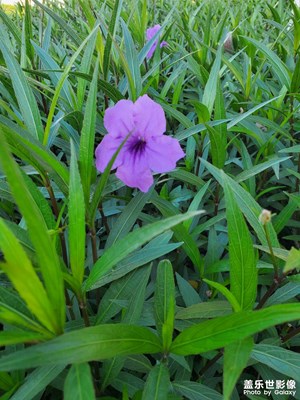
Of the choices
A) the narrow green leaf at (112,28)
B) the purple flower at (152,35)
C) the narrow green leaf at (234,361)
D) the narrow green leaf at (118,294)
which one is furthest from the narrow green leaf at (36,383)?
the purple flower at (152,35)

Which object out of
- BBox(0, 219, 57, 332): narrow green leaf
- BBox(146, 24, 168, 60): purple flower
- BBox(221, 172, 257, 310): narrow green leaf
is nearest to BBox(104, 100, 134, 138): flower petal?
BBox(221, 172, 257, 310): narrow green leaf

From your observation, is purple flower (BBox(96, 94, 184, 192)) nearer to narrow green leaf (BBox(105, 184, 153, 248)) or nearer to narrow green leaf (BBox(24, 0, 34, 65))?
narrow green leaf (BBox(105, 184, 153, 248))

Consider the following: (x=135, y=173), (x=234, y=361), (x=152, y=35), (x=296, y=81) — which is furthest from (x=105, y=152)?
(x=152, y=35)

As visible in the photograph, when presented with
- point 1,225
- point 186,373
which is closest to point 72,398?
point 1,225

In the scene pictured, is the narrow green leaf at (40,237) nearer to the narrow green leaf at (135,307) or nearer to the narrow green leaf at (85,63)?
the narrow green leaf at (135,307)

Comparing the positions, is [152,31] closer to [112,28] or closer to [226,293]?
[112,28]

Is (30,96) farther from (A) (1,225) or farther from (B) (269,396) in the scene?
(B) (269,396)
